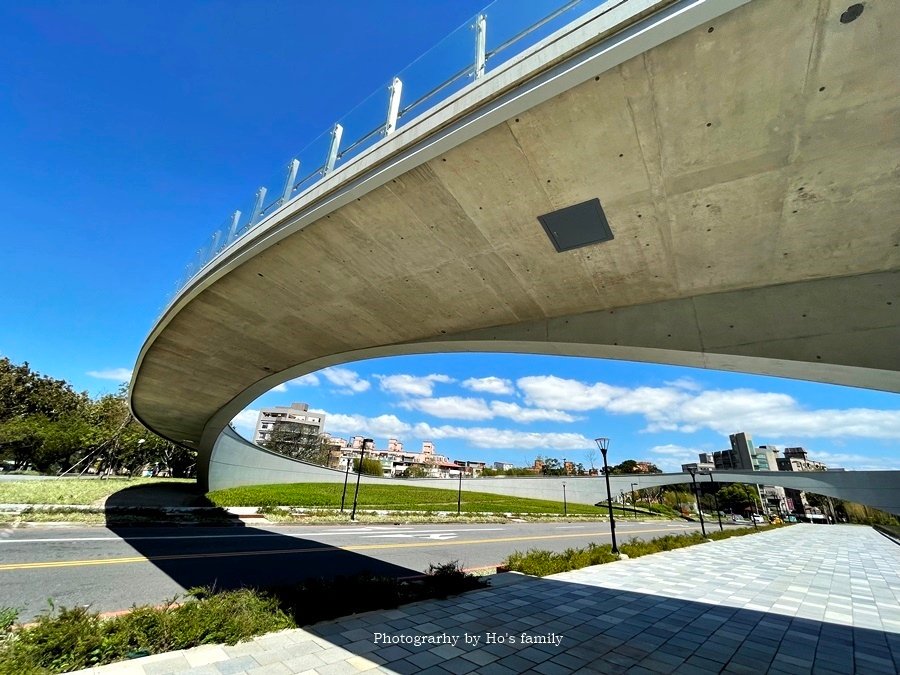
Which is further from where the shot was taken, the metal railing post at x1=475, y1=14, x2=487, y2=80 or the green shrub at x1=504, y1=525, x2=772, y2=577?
the green shrub at x1=504, y1=525, x2=772, y2=577

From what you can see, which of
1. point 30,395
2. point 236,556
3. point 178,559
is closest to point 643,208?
point 236,556

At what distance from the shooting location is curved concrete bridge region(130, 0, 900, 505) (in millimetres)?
3875

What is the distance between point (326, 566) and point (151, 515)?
43.5 ft

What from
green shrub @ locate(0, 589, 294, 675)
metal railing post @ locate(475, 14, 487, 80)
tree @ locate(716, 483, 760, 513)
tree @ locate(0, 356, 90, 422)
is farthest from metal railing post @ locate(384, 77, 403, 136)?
tree @ locate(716, 483, 760, 513)

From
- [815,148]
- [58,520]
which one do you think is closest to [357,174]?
[815,148]

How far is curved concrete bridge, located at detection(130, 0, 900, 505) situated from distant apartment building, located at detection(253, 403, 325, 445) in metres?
109

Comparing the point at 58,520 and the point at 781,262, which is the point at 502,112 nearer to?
the point at 781,262

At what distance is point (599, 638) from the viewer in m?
5.81

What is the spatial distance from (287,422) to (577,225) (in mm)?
122137

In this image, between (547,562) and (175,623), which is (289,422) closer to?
(547,562)

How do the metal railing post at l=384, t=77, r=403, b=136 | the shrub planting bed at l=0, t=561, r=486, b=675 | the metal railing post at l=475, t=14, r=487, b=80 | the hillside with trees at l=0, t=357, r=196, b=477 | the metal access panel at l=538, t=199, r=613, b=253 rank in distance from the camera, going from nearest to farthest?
the shrub planting bed at l=0, t=561, r=486, b=675 → the metal railing post at l=475, t=14, r=487, b=80 → the metal access panel at l=538, t=199, r=613, b=253 → the metal railing post at l=384, t=77, r=403, b=136 → the hillside with trees at l=0, t=357, r=196, b=477

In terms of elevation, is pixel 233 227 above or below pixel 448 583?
above

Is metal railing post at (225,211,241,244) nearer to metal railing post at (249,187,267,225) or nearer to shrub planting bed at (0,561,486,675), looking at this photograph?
metal railing post at (249,187,267,225)

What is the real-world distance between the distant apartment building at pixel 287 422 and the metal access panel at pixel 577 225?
111634 mm
